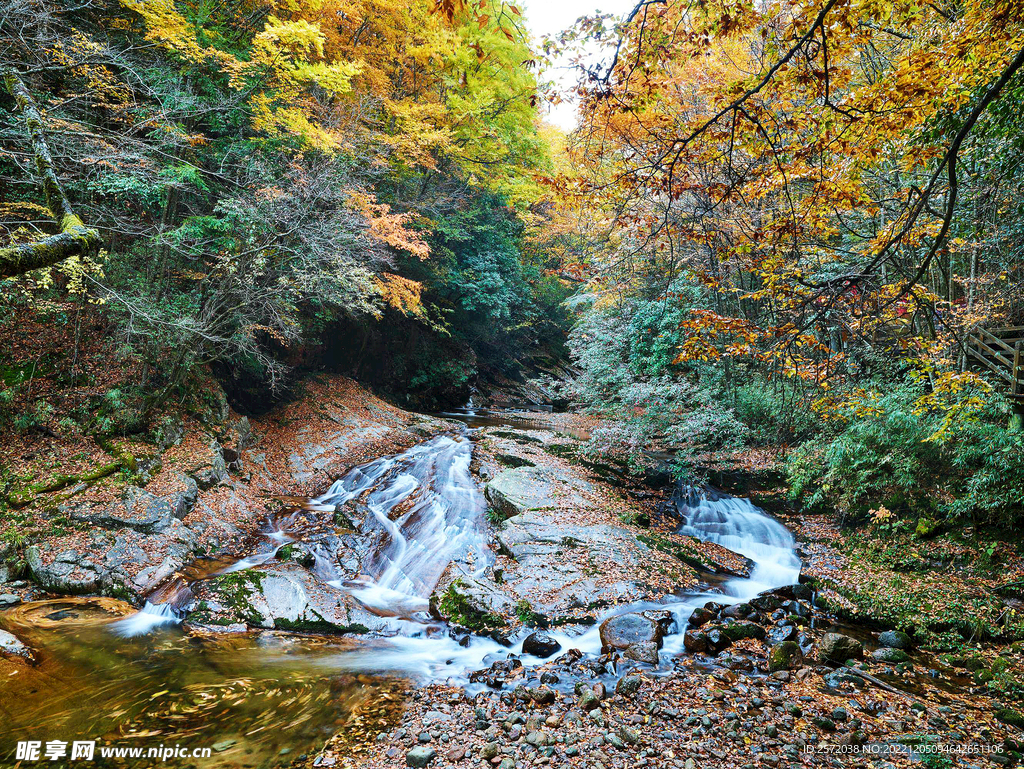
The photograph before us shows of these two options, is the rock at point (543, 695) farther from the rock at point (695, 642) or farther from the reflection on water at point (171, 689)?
the rock at point (695, 642)

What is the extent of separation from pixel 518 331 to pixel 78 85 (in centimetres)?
1783

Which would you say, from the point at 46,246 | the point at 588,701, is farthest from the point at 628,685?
the point at 46,246

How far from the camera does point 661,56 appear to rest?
3.56 meters

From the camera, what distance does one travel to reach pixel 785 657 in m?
5.11

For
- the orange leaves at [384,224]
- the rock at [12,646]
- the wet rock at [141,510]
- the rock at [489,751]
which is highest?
the orange leaves at [384,224]

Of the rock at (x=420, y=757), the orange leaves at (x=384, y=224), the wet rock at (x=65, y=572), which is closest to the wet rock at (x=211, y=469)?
the wet rock at (x=65, y=572)

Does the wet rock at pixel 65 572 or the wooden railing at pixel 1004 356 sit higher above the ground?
the wooden railing at pixel 1004 356

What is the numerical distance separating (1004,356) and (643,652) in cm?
839

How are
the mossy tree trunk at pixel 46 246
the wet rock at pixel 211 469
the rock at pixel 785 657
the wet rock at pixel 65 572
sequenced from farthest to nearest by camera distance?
the wet rock at pixel 211 469, the wet rock at pixel 65 572, the rock at pixel 785 657, the mossy tree trunk at pixel 46 246

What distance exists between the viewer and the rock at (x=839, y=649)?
518 cm

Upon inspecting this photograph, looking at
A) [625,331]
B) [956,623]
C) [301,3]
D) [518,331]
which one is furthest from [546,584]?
[518,331]

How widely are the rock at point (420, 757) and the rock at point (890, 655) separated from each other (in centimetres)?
511

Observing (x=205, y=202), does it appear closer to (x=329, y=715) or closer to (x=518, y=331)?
(x=329, y=715)

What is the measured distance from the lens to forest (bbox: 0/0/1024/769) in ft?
12.7
